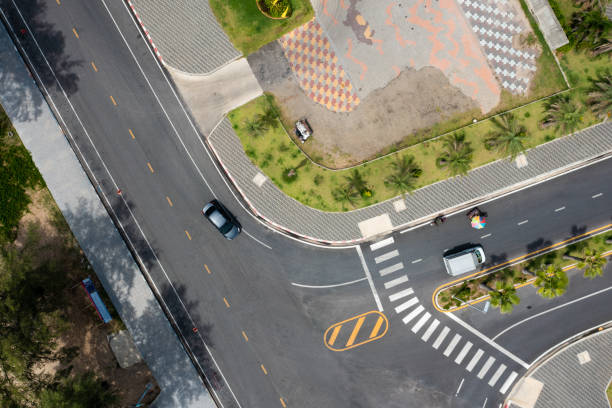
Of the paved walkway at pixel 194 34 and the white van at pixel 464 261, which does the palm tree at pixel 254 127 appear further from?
the white van at pixel 464 261

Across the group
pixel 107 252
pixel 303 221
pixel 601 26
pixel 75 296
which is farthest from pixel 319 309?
pixel 601 26

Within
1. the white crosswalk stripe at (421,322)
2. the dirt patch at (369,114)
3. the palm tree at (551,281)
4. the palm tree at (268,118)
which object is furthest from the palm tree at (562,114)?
the palm tree at (268,118)

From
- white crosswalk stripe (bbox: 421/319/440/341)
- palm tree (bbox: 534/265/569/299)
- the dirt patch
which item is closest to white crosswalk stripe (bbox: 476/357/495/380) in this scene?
white crosswalk stripe (bbox: 421/319/440/341)

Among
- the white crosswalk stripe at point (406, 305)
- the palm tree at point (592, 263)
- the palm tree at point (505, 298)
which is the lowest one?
the palm tree at point (592, 263)

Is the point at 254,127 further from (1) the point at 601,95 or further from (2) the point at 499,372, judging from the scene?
(2) the point at 499,372

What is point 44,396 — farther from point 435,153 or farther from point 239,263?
point 435,153

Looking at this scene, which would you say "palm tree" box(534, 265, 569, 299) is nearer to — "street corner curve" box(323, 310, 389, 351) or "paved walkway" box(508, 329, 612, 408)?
"paved walkway" box(508, 329, 612, 408)

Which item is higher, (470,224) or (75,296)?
(75,296)
